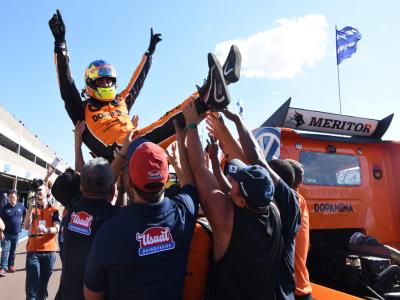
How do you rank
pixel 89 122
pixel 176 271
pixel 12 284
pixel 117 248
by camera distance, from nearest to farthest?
1. pixel 117 248
2. pixel 176 271
3. pixel 89 122
4. pixel 12 284

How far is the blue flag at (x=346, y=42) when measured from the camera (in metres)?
12.3

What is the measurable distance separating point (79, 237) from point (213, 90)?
4.20 ft

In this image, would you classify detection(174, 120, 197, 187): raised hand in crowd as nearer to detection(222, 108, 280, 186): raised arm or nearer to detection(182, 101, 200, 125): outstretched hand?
detection(182, 101, 200, 125): outstretched hand

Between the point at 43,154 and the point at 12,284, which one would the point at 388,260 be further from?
the point at 43,154

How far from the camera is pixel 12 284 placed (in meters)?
7.75

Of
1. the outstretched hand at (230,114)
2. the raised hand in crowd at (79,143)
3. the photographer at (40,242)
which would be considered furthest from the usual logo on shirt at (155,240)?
the photographer at (40,242)

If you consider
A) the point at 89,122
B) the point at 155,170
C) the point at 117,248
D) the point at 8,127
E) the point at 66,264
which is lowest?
the point at 66,264

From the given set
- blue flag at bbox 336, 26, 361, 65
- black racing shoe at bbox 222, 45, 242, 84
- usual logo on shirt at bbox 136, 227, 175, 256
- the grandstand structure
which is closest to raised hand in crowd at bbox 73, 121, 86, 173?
black racing shoe at bbox 222, 45, 242, 84

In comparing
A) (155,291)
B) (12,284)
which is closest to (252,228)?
(155,291)

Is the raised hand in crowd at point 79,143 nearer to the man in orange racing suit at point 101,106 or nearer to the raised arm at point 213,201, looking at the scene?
the man in orange racing suit at point 101,106

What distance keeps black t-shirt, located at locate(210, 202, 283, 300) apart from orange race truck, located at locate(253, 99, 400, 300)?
2.05m

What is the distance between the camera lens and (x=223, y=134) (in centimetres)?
284

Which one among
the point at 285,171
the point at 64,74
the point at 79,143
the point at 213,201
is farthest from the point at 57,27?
the point at 285,171

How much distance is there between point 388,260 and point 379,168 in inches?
57.2
